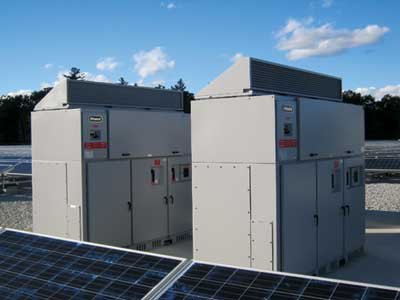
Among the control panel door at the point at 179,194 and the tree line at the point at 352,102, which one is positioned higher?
the tree line at the point at 352,102

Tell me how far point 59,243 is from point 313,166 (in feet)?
14.1

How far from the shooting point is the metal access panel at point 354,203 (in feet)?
26.8

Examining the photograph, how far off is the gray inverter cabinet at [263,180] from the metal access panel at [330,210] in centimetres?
2

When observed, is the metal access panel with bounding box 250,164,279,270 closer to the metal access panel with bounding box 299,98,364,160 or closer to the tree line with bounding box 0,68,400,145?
the metal access panel with bounding box 299,98,364,160

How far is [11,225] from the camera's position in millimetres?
12219

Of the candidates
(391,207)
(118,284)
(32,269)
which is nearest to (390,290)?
(118,284)

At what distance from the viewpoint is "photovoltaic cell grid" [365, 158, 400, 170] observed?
20281 millimetres

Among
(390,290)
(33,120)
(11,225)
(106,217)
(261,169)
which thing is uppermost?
(33,120)

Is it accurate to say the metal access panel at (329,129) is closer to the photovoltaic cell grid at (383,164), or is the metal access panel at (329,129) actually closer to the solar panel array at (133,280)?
the solar panel array at (133,280)

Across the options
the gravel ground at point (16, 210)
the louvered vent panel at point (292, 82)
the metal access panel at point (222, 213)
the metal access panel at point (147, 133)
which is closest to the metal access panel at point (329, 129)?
the louvered vent panel at point (292, 82)

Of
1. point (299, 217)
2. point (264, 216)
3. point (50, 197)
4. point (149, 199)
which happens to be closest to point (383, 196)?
point (149, 199)

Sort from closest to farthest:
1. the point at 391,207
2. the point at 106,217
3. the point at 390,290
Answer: the point at 390,290, the point at 106,217, the point at 391,207

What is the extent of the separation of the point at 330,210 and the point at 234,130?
225 cm

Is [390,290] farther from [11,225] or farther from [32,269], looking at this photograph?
[11,225]
